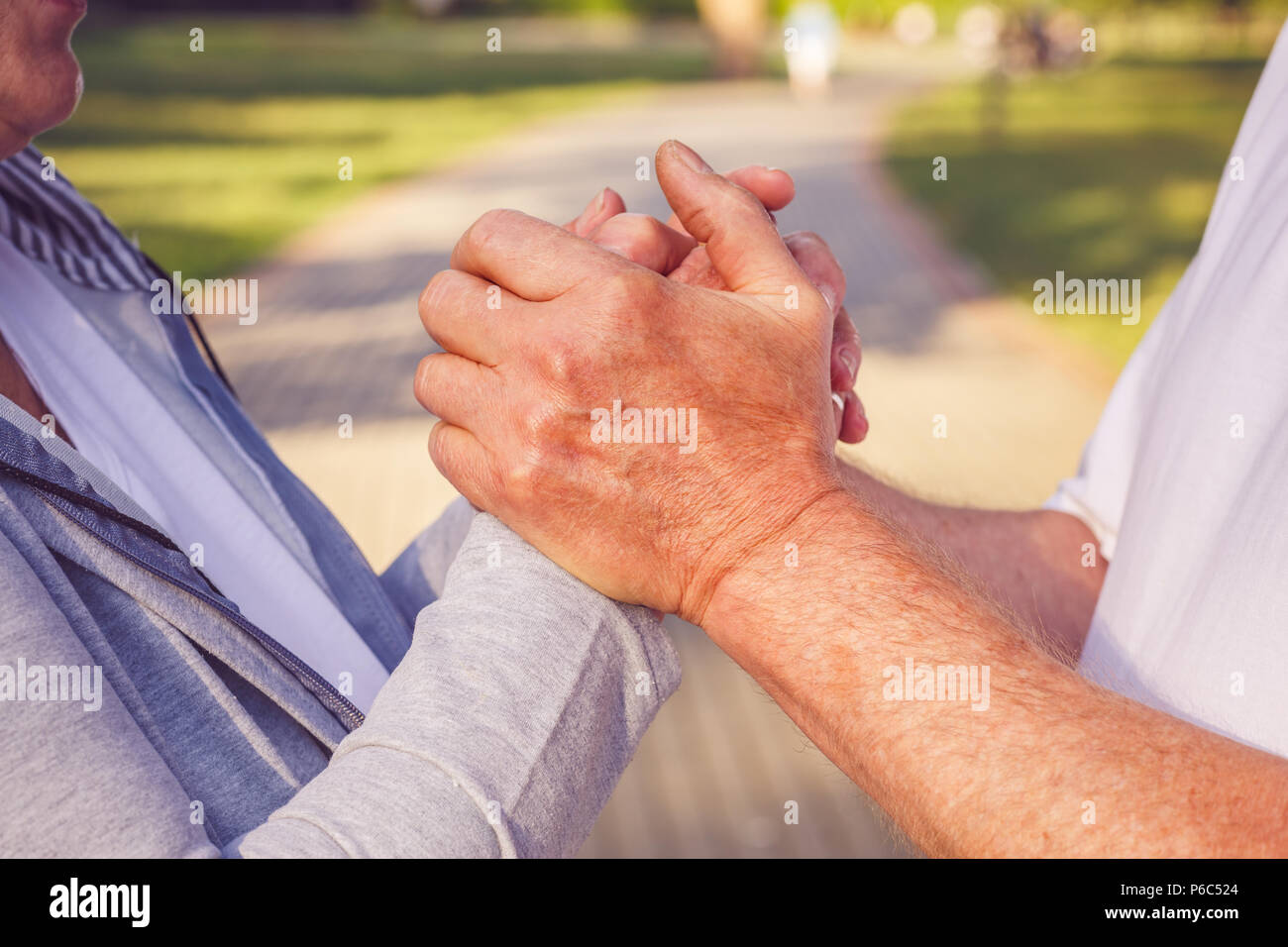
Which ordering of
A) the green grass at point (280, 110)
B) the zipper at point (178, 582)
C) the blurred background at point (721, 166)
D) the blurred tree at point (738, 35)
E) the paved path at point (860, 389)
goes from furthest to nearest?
the blurred tree at point (738, 35) → the green grass at point (280, 110) → the blurred background at point (721, 166) → the paved path at point (860, 389) → the zipper at point (178, 582)

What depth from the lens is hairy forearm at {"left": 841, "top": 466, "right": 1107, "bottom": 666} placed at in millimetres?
1842

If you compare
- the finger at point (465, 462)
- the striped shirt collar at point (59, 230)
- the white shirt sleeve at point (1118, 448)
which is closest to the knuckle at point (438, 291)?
the finger at point (465, 462)

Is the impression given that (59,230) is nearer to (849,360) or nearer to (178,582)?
(178,582)

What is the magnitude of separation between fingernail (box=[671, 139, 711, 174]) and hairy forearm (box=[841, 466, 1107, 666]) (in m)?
0.51

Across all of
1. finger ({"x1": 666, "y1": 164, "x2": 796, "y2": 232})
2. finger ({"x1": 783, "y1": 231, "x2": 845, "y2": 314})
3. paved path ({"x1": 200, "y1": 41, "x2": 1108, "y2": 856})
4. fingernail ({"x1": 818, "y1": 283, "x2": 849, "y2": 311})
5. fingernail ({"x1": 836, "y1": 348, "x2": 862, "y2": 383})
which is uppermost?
finger ({"x1": 666, "y1": 164, "x2": 796, "y2": 232})

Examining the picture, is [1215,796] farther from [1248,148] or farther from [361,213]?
[361,213]

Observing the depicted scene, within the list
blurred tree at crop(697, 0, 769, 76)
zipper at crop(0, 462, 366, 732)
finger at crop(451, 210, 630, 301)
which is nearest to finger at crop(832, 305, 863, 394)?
finger at crop(451, 210, 630, 301)

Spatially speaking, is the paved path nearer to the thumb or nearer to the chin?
the thumb

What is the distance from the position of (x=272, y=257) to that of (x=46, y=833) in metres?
10.9

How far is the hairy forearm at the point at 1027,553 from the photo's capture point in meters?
1.84

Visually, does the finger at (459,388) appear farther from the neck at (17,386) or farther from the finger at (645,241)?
the neck at (17,386)

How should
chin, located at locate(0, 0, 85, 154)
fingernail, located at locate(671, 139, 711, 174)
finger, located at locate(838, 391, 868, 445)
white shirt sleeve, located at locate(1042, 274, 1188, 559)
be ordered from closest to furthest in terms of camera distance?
fingernail, located at locate(671, 139, 711, 174) < chin, located at locate(0, 0, 85, 154) < finger, located at locate(838, 391, 868, 445) < white shirt sleeve, located at locate(1042, 274, 1188, 559)

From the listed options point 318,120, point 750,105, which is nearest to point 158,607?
point 318,120

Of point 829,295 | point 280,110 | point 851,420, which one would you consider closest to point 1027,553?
point 851,420
